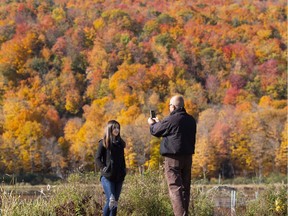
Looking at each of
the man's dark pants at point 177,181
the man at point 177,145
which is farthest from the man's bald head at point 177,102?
the man's dark pants at point 177,181

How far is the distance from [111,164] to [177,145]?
43.5 inches

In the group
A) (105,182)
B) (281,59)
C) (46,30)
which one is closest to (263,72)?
(281,59)

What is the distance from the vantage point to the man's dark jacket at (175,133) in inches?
250

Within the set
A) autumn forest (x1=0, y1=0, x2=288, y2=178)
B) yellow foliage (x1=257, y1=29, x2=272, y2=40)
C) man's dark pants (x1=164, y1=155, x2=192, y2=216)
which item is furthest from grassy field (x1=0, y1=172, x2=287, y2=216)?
yellow foliage (x1=257, y1=29, x2=272, y2=40)

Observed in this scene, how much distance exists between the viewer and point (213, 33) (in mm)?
115938

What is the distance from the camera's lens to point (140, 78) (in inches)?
3834

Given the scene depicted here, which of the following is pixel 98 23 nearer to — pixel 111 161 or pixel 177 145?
pixel 111 161

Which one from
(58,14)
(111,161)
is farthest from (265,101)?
(111,161)

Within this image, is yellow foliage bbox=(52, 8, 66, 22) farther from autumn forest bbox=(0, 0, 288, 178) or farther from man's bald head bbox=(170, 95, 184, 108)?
man's bald head bbox=(170, 95, 184, 108)

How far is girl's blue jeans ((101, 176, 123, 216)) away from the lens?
22.6 ft

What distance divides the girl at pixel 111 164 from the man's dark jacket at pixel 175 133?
0.79 meters

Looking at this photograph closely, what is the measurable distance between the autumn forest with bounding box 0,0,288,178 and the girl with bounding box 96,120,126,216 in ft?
153

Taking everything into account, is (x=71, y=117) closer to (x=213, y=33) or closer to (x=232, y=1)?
(x=213, y=33)

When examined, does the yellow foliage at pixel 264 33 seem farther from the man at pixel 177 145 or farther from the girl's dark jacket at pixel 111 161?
the man at pixel 177 145
